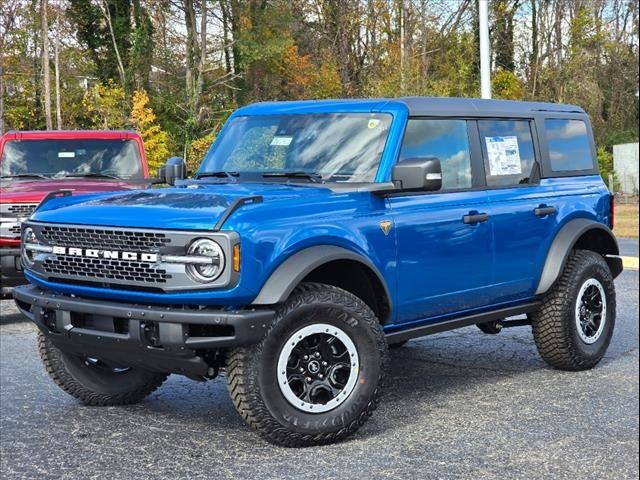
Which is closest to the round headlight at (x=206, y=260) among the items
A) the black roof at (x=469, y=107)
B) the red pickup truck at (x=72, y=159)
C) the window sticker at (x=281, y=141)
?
the window sticker at (x=281, y=141)

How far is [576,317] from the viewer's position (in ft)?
22.0

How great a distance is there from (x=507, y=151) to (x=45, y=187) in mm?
5114

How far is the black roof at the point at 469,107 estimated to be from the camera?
19.4ft

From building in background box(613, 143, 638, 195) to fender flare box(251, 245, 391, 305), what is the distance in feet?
103

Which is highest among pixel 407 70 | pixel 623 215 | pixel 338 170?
pixel 407 70

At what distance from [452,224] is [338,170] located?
777 mm

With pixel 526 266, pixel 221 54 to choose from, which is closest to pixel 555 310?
pixel 526 266

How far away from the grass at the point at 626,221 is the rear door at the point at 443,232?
51.2 ft

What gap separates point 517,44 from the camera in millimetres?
25266

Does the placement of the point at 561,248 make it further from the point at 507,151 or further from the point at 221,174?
the point at 221,174

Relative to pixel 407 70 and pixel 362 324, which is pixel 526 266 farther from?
pixel 407 70

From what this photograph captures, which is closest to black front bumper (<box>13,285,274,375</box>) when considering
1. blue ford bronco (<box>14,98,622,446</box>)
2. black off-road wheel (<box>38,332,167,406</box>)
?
blue ford bronco (<box>14,98,622,446</box>)

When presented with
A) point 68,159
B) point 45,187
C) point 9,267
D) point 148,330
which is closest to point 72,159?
point 68,159

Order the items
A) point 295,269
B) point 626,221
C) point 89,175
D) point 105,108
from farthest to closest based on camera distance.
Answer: point 105,108 → point 626,221 → point 89,175 → point 295,269
